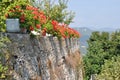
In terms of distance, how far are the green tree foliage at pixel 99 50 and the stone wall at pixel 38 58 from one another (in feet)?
83.2

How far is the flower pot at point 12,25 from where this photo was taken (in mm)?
11734

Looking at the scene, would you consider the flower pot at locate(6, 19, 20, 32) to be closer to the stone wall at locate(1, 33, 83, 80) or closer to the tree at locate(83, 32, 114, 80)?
the stone wall at locate(1, 33, 83, 80)

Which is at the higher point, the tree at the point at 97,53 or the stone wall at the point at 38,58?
the stone wall at the point at 38,58

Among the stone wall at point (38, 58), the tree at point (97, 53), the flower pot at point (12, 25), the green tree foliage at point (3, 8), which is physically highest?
the green tree foliage at point (3, 8)

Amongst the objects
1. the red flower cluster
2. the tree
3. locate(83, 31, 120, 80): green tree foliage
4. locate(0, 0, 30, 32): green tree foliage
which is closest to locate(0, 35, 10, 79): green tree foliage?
locate(0, 0, 30, 32): green tree foliage

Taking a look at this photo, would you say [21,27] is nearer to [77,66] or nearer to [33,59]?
[33,59]

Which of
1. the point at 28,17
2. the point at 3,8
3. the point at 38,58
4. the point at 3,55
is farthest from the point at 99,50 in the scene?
the point at 3,55

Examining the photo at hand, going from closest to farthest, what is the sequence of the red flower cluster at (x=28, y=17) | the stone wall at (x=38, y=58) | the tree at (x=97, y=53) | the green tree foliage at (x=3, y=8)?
the green tree foliage at (x=3, y=8) → the stone wall at (x=38, y=58) → the red flower cluster at (x=28, y=17) → the tree at (x=97, y=53)

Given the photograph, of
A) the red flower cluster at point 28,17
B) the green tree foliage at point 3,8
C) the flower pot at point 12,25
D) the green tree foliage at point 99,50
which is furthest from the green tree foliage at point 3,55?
the green tree foliage at point 99,50

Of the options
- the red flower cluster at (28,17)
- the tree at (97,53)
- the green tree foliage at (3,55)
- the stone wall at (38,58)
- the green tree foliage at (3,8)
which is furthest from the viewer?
the tree at (97,53)

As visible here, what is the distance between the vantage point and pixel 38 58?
13492 mm

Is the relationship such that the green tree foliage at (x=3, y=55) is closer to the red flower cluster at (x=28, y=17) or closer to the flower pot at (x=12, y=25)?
the flower pot at (x=12, y=25)

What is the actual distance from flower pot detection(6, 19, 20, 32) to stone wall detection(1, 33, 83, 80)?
0.19m

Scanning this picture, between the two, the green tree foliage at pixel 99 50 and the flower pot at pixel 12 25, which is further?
the green tree foliage at pixel 99 50
